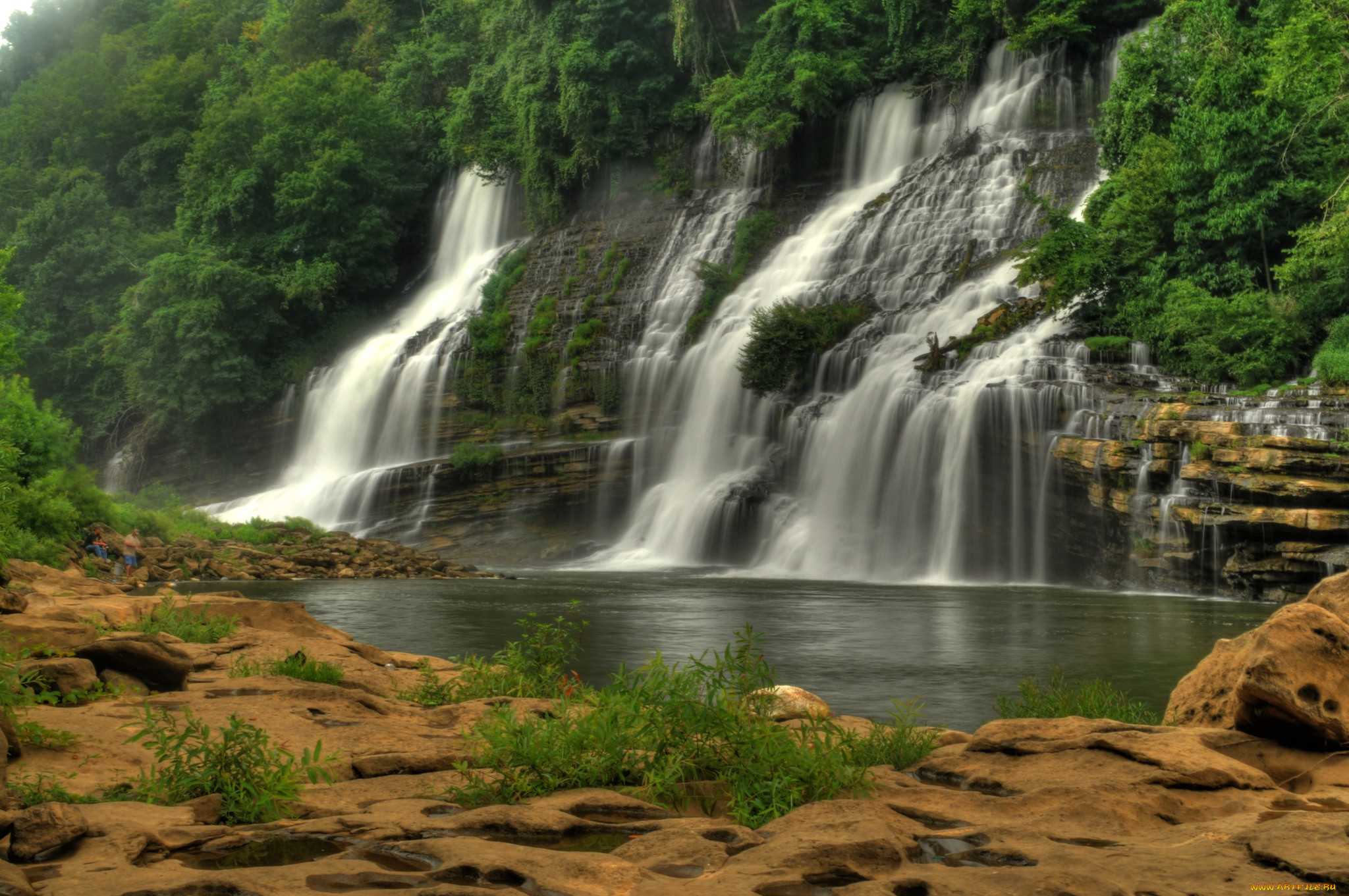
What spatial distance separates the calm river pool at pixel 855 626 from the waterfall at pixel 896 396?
2.73 m

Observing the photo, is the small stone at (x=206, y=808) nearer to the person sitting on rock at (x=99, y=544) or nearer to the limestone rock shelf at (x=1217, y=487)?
the limestone rock shelf at (x=1217, y=487)

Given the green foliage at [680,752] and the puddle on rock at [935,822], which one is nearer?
the puddle on rock at [935,822]

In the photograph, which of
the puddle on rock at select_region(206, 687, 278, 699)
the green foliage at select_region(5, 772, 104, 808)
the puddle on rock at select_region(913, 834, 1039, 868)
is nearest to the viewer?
the puddle on rock at select_region(913, 834, 1039, 868)

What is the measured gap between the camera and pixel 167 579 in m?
19.4

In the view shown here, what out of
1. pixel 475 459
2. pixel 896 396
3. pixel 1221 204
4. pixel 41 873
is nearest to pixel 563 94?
pixel 475 459

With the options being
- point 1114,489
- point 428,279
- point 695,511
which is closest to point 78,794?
point 1114,489

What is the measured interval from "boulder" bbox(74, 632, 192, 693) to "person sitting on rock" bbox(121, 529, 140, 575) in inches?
525

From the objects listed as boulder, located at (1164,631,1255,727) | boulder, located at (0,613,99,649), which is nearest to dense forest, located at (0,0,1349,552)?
boulder, located at (0,613,99,649)

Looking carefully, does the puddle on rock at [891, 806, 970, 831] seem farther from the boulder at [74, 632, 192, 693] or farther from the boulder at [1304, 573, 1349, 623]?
the boulder at [74, 632, 192, 693]

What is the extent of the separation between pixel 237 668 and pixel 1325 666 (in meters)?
6.77

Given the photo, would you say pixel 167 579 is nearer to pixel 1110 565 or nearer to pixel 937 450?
pixel 937 450

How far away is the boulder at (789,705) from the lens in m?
5.41

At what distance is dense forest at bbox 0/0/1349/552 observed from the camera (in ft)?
71.7

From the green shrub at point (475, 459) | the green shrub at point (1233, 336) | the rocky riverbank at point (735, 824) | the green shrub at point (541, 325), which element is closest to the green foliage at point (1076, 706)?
the rocky riverbank at point (735, 824)
